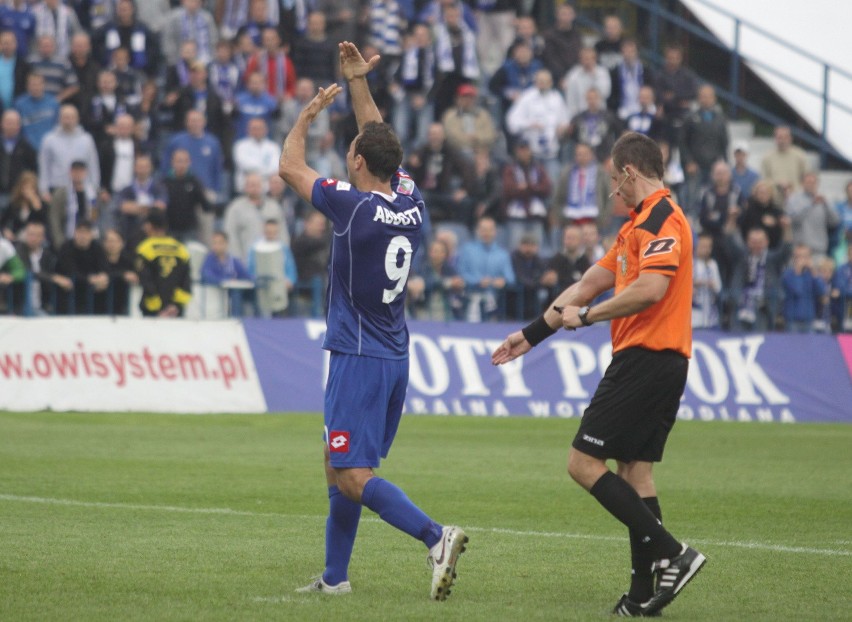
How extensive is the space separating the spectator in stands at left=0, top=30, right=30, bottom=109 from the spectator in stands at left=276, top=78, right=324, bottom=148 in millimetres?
3925

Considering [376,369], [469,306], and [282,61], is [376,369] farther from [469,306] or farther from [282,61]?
[282,61]

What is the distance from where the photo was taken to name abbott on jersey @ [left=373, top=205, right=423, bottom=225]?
758 centimetres

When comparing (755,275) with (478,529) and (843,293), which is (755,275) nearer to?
(843,293)

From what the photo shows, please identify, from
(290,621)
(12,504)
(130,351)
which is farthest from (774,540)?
(130,351)

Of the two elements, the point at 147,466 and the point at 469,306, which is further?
the point at 469,306

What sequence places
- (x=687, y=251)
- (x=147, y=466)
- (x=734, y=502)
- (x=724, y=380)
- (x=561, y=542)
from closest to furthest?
(x=687, y=251), (x=561, y=542), (x=734, y=502), (x=147, y=466), (x=724, y=380)

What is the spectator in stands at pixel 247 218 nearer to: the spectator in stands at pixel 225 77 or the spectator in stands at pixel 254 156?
the spectator in stands at pixel 254 156

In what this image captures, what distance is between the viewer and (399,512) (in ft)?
24.5

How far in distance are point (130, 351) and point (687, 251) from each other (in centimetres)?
1288

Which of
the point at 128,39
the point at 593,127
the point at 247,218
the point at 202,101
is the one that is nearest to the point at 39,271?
the point at 247,218

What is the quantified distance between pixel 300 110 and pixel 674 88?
707 centimetres

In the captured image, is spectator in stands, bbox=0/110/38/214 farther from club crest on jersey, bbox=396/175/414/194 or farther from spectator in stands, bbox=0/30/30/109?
club crest on jersey, bbox=396/175/414/194

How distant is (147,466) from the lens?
13.6m

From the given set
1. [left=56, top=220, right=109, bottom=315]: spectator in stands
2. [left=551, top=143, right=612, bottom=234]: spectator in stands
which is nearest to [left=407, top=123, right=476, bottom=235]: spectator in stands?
[left=551, top=143, right=612, bottom=234]: spectator in stands
